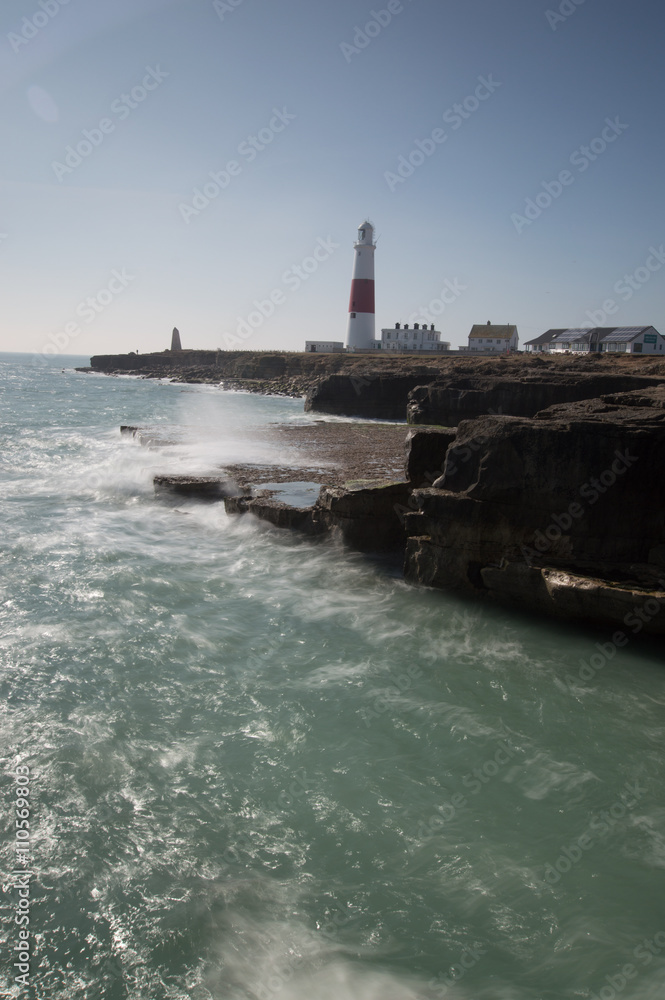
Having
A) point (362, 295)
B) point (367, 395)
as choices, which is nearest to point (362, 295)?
point (362, 295)

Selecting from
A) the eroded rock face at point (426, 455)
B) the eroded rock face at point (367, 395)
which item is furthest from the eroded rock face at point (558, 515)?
the eroded rock face at point (367, 395)

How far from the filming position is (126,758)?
6613 millimetres

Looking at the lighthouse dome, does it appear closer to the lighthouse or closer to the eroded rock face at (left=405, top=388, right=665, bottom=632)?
the lighthouse

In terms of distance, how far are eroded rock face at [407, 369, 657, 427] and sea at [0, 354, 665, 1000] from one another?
1794 cm

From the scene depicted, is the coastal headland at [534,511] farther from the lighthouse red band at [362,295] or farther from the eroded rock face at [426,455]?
the lighthouse red band at [362,295]

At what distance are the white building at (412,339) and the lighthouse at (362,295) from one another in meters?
6.11

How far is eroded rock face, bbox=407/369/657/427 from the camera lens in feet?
88.0

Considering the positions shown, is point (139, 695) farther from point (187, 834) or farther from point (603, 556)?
point (603, 556)

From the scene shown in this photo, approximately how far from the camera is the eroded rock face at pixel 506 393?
2683cm

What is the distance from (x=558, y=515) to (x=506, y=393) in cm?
1945

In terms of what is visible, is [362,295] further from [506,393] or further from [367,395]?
[506,393]

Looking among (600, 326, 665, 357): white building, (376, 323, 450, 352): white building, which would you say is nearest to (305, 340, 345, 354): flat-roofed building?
(376, 323, 450, 352): white building

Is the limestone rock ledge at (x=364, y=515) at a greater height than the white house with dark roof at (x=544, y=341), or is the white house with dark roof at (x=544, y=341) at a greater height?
the white house with dark roof at (x=544, y=341)

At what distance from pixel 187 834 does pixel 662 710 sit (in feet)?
18.6
